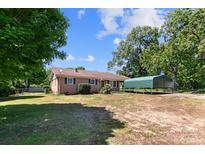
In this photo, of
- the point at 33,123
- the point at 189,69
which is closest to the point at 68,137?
the point at 33,123

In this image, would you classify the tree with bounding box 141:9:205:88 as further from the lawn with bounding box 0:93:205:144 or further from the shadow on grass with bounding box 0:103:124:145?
the shadow on grass with bounding box 0:103:124:145

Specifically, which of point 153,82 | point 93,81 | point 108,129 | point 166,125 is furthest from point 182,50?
point 108,129

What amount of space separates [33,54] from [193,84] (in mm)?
37841

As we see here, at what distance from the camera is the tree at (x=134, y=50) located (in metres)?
54.5

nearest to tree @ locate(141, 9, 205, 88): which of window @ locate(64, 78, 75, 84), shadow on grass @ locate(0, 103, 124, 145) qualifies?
window @ locate(64, 78, 75, 84)

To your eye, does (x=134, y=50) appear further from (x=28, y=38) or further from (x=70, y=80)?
(x=28, y=38)

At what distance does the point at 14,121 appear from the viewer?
1195 centimetres

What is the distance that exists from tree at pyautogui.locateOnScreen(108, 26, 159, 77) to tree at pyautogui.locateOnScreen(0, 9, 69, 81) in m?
41.8

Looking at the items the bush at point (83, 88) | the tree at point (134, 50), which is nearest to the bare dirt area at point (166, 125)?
the bush at point (83, 88)

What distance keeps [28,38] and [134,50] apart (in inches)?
1795

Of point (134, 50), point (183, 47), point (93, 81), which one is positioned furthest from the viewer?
point (134, 50)

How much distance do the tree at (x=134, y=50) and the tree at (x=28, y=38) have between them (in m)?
41.8

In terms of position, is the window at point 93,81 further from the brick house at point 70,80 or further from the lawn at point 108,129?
the lawn at point 108,129

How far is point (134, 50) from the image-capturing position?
5519 cm
